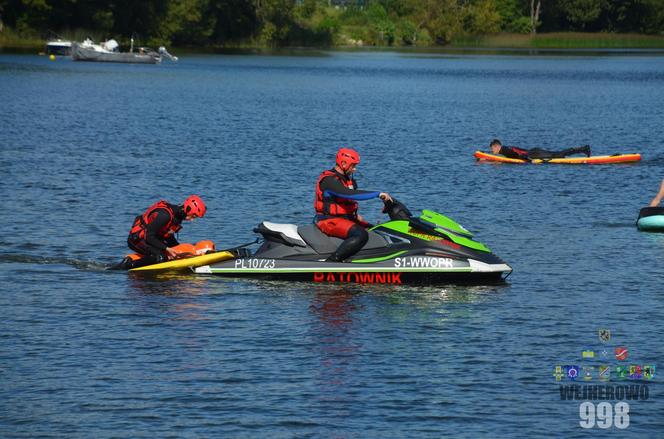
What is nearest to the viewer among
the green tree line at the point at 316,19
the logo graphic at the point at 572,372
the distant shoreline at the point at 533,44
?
the logo graphic at the point at 572,372

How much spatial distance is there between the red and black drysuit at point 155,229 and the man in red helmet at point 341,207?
2.38 metres

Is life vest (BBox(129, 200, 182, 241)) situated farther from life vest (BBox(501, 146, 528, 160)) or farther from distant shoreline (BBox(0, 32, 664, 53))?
distant shoreline (BBox(0, 32, 664, 53))

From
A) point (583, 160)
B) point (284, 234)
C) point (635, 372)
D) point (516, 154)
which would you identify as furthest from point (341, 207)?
point (583, 160)

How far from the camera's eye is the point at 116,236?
84.3ft

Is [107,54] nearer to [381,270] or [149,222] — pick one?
[149,222]

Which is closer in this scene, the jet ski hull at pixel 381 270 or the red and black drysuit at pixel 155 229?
the jet ski hull at pixel 381 270

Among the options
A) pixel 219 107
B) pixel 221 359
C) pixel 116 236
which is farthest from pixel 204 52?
pixel 221 359

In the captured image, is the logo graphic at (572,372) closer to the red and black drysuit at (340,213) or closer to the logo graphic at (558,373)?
the logo graphic at (558,373)

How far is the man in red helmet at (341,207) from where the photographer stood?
65.7 ft

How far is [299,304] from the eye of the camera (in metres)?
19.3

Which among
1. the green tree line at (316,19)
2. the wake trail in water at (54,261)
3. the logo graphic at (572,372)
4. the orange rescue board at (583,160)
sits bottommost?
the wake trail in water at (54,261)

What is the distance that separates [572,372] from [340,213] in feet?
18.8

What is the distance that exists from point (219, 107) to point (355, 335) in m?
53.2

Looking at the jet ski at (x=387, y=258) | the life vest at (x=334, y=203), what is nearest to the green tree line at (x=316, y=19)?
the jet ski at (x=387, y=258)
